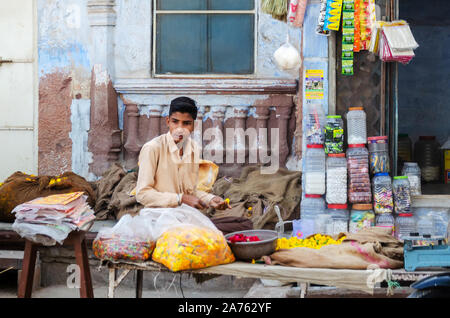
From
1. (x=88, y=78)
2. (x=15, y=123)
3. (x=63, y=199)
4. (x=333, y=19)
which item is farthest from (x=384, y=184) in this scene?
(x=15, y=123)

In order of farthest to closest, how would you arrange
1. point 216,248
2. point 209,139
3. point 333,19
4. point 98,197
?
point 209,139, point 98,197, point 333,19, point 216,248

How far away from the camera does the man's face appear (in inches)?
165

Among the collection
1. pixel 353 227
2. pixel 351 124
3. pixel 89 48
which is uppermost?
pixel 89 48

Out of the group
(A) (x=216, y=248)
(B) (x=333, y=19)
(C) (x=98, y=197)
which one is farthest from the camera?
(C) (x=98, y=197)

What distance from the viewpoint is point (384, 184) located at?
5.29 meters

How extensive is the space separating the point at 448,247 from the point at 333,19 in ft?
7.87

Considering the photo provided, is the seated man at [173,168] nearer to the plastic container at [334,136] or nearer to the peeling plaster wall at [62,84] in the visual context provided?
the plastic container at [334,136]

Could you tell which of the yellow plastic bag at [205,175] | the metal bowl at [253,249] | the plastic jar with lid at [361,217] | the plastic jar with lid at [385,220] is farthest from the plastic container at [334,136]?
the metal bowl at [253,249]

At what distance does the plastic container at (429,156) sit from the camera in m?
8.86

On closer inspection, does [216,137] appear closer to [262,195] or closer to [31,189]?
[262,195]

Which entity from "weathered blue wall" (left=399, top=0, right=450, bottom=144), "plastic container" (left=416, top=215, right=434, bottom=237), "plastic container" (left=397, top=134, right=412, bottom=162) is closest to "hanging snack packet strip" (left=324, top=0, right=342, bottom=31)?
"plastic container" (left=416, top=215, right=434, bottom=237)

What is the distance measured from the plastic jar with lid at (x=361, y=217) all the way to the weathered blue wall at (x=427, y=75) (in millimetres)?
4716

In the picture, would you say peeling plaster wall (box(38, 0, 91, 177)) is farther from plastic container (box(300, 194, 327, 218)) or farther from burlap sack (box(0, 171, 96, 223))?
plastic container (box(300, 194, 327, 218))

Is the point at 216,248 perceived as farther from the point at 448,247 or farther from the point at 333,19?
the point at 333,19
